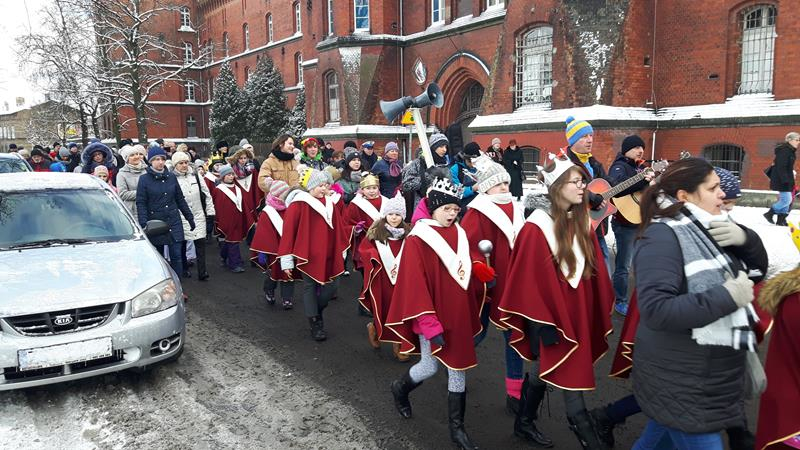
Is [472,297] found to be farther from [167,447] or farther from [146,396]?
[146,396]

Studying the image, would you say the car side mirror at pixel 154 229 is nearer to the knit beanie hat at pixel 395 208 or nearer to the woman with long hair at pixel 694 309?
the knit beanie hat at pixel 395 208

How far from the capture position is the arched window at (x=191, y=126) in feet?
180

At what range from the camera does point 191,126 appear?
181 feet

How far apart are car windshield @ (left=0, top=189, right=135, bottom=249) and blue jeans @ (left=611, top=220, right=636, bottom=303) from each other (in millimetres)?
5268

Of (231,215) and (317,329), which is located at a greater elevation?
(231,215)

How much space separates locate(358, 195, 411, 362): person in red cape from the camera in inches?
214

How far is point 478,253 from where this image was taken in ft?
15.0

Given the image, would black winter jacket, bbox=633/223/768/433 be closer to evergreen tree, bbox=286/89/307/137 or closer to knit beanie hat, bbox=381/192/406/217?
knit beanie hat, bbox=381/192/406/217

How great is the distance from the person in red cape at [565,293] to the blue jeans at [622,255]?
3367 mm

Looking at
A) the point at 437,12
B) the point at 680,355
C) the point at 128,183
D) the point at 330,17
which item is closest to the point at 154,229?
the point at 128,183

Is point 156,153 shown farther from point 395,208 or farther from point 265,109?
point 265,109

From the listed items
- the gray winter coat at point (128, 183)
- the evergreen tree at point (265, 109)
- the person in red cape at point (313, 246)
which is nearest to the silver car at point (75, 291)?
the person in red cape at point (313, 246)

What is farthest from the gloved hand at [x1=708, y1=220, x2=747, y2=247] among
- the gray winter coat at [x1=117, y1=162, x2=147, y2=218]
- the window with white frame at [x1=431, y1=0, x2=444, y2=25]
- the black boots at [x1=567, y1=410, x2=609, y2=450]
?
the window with white frame at [x1=431, y1=0, x2=444, y2=25]

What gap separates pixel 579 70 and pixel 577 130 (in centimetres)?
1172
